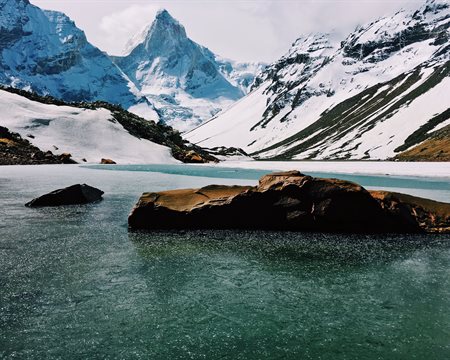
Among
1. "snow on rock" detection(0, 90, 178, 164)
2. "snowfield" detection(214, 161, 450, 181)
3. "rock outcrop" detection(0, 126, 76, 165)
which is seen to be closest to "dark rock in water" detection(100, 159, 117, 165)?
"snow on rock" detection(0, 90, 178, 164)

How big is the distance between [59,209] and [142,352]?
966 inches

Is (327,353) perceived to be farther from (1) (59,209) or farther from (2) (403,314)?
(1) (59,209)

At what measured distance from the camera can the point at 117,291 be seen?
1443 cm

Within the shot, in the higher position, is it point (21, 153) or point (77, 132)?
point (77, 132)

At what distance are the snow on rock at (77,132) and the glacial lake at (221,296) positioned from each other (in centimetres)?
10030

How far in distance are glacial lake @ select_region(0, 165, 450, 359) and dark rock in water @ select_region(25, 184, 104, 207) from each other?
9759mm

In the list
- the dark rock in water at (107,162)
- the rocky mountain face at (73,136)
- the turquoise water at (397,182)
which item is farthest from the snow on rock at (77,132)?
the turquoise water at (397,182)

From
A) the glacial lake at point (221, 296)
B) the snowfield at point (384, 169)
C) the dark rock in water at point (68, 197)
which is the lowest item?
the snowfield at point (384, 169)

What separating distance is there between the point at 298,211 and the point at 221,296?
12823mm

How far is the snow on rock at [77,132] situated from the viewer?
11819cm

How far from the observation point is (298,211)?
1018 inches

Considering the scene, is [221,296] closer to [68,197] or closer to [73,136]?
[68,197]

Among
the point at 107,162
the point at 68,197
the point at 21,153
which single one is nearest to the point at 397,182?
the point at 68,197

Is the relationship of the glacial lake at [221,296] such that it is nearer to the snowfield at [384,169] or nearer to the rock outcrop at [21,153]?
A: the snowfield at [384,169]
